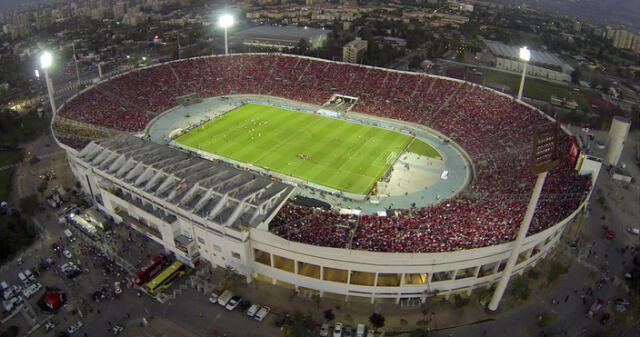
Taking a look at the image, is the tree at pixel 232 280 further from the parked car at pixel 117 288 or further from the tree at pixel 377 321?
the tree at pixel 377 321

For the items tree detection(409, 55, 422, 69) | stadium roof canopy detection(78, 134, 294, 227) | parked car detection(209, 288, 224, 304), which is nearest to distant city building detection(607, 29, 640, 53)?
tree detection(409, 55, 422, 69)

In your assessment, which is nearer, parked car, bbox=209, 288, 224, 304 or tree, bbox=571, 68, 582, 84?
parked car, bbox=209, 288, 224, 304

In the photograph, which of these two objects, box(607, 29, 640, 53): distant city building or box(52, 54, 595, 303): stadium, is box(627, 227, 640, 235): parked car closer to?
box(52, 54, 595, 303): stadium

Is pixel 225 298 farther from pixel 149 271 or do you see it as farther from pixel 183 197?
pixel 183 197

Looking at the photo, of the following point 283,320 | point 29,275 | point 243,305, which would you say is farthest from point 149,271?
point 283,320

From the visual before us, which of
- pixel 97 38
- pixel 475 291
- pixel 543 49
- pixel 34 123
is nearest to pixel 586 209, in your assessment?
pixel 475 291

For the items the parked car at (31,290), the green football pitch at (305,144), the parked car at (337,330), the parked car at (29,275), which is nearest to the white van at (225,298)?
the parked car at (337,330)
